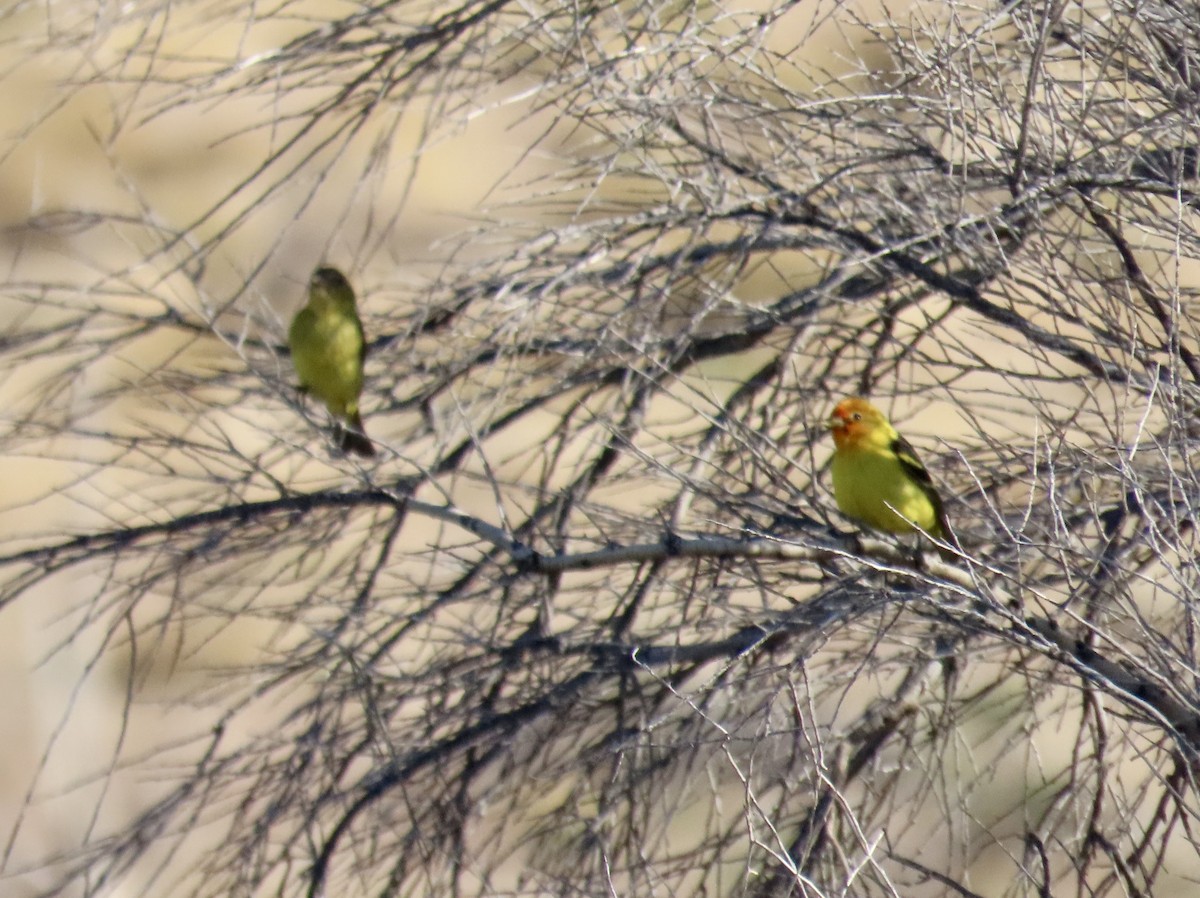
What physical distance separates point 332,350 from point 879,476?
238 centimetres

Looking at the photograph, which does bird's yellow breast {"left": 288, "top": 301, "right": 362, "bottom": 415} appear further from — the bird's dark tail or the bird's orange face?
the bird's orange face

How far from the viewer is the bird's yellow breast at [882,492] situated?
16.8 feet

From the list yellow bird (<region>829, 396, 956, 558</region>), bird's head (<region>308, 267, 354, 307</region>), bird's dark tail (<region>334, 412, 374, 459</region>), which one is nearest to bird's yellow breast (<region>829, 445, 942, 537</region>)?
yellow bird (<region>829, 396, 956, 558</region>)

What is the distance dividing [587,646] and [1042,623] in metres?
1.46

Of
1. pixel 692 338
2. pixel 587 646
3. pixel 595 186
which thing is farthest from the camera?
pixel 692 338

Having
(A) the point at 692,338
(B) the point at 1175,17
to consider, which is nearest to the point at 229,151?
(A) the point at 692,338

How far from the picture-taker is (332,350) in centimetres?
644

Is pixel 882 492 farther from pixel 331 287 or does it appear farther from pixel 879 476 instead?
pixel 331 287

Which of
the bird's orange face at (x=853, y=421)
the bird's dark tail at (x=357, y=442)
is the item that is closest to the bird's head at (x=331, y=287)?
the bird's dark tail at (x=357, y=442)

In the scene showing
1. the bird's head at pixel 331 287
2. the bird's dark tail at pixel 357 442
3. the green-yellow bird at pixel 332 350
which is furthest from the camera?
the bird's head at pixel 331 287

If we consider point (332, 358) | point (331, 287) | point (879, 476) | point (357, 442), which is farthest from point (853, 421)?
point (331, 287)

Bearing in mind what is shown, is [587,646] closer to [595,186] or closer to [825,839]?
[825,839]

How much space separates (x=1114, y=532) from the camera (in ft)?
13.2

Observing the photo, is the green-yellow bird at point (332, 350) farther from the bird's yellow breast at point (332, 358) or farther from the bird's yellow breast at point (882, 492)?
the bird's yellow breast at point (882, 492)
